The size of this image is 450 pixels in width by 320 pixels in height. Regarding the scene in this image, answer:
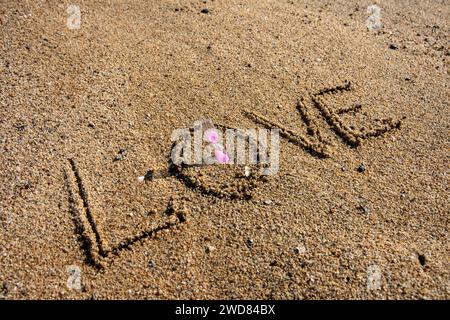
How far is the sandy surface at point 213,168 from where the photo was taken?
2.33 metres

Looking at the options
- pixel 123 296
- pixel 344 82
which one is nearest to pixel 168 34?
pixel 344 82

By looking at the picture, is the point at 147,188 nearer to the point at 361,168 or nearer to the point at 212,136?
the point at 212,136

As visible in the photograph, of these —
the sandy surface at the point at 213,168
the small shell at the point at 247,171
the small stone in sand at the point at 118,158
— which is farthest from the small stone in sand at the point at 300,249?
the small stone in sand at the point at 118,158

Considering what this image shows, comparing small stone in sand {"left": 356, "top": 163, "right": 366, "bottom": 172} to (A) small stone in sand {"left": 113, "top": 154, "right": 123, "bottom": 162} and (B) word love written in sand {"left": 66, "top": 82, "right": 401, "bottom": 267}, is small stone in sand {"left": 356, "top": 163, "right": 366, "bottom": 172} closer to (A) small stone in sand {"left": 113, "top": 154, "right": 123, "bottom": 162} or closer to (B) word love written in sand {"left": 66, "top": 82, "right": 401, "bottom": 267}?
(B) word love written in sand {"left": 66, "top": 82, "right": 401, "bottom": 267}

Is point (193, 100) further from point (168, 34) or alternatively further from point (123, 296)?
point (123, 296)

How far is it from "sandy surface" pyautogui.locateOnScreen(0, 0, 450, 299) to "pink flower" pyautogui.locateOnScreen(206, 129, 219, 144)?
0.11m

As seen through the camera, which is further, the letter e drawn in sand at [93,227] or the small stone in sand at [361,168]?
the small stone in sand at [361,168]

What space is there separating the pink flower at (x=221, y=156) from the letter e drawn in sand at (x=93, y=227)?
1.53 feet

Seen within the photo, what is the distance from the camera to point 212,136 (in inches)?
117

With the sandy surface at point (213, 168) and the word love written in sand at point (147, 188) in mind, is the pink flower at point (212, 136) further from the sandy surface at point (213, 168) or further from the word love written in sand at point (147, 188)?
the sandy surface at point (213, 168)

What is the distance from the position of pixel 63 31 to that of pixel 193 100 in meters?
1.46

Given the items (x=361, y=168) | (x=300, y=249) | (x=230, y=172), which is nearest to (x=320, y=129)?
(x=361, y=168)

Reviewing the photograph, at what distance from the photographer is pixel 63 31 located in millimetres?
3652

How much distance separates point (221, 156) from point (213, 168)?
120 millimetres
